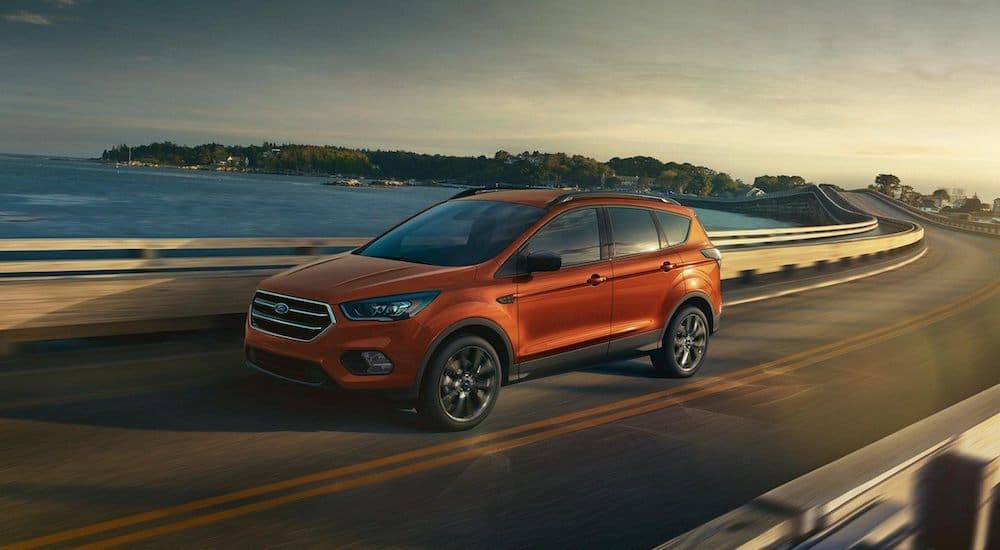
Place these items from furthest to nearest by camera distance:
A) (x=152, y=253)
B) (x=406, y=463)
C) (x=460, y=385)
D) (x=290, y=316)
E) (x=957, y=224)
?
(x=957, y=224)
(x=152, y=253)
(x=460, y=385)
(x=290, y=316)
(x=406, y=463)

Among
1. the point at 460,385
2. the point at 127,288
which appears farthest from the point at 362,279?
the point at 127,288

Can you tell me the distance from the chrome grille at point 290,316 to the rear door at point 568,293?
155 centimetres

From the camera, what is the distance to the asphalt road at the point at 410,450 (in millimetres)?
4504

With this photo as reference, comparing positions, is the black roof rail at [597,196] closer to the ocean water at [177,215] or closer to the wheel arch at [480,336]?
the wheel arch at [480,336]

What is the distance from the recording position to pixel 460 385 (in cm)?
628

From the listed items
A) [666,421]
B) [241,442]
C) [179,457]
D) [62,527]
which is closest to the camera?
[62,527]

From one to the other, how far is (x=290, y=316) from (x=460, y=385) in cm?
135

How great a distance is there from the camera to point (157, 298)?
30.8 feet

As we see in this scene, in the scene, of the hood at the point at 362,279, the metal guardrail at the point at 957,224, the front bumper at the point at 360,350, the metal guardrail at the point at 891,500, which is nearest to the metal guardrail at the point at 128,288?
the hood at the point at 362,279

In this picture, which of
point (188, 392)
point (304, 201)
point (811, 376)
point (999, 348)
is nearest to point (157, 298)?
point (188, 392)

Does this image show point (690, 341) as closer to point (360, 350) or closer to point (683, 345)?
point (683, 345)

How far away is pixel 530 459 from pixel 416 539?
5.03ft

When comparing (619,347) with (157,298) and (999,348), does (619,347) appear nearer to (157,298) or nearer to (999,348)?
(157,298)

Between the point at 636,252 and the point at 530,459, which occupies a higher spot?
the point at 636,252
